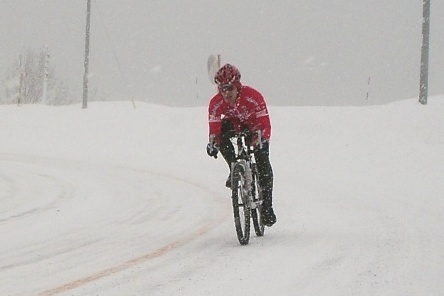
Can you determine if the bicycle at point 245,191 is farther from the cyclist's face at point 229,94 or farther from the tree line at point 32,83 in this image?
the tree line at point 32,83

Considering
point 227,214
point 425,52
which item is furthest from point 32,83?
point 227,214

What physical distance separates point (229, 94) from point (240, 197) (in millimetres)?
1178

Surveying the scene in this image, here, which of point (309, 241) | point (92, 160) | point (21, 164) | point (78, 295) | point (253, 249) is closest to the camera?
point (78, 295)

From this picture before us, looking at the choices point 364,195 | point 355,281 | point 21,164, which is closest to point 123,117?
point 21,164

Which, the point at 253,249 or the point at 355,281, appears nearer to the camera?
the point at 355,281

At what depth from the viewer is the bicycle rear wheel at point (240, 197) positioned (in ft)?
23.7

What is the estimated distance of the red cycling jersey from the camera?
7520 millimetres

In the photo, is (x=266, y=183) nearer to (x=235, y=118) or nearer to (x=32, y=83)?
(x=235, y=118)

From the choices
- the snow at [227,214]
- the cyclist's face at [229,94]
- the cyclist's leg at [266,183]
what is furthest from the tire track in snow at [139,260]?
the cyclist's face at [229,94]

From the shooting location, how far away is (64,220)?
9.08 metres

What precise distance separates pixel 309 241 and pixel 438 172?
30.6 feet

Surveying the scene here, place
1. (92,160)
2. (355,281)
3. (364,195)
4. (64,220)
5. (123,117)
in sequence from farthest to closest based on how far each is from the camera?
(123,117)
(92,160)
(364,195)
(64,220)
(355,281)

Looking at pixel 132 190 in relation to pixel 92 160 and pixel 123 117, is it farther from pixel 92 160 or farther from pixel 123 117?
pixel 123 117

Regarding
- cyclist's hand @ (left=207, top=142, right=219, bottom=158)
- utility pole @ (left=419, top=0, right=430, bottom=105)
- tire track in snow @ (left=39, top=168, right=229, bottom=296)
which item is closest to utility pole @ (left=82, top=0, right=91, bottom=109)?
utility pole @ (left=419, top=0, right=430, bottom=105)
